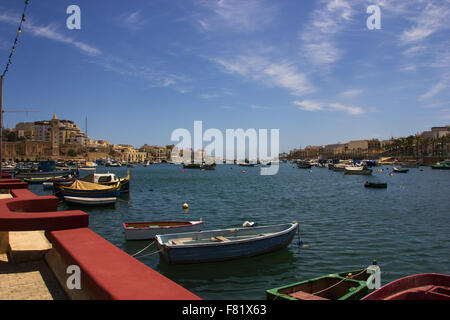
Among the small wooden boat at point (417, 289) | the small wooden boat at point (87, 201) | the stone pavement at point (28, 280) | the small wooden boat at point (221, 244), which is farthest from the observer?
the small wooden boat at point (87, 201)

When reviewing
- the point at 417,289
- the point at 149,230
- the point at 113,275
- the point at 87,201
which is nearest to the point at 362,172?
the point at 87,201

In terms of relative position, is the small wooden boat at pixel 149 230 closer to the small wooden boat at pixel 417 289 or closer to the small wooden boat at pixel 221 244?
the small wooden boat at pixel 221 244

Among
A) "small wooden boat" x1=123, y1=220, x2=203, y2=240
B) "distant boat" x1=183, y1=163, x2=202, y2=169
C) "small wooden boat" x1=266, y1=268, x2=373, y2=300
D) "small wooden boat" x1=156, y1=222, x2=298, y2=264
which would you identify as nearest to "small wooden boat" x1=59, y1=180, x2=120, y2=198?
"small wooden boat" x1=123, y1=220, x2=203, y2=240

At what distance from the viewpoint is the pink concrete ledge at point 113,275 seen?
4.19m

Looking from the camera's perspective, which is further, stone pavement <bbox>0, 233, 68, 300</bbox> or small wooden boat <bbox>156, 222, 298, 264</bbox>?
small wooden boat <bbox>156, 222, 298, 264</bbox>

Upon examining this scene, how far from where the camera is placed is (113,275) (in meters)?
4.73

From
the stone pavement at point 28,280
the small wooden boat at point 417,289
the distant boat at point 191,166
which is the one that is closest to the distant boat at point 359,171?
the distant boat at point 191,166

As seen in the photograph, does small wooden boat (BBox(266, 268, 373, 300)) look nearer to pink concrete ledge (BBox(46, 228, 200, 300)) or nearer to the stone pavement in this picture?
pink concrete ledge (BBox(46, 228, 200, 300))

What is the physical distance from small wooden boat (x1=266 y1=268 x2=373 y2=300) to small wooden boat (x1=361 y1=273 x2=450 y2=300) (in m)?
1.67

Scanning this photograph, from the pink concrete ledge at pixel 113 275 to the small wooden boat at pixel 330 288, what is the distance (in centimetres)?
613

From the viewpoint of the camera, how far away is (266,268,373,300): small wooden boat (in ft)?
34.8

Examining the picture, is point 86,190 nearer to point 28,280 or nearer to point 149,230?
point 149,230
